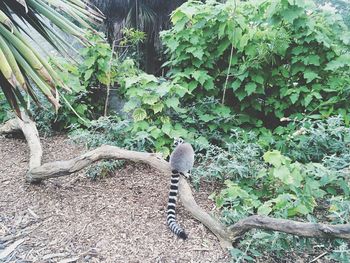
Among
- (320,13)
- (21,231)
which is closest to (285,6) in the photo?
(320,13)

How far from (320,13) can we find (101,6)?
5409 millimetres

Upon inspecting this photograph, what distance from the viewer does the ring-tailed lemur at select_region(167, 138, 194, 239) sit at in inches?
102

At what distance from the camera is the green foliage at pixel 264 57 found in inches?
153

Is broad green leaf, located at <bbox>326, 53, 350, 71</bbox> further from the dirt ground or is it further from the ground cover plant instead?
the dirt ground

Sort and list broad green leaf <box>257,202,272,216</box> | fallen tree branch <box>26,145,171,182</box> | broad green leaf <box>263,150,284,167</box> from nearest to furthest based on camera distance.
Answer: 1. broad green leaf <box>257,202,272,216</box>
2. broad green leaf <box>263,150,284,167</box>
3. fallen tree branch <box>26,145,171,182</box>

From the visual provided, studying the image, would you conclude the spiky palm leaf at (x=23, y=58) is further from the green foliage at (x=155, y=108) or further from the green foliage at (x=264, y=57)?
the green foliage at (x=264, y=57)

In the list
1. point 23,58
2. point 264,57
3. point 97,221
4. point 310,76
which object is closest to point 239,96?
point 264,57

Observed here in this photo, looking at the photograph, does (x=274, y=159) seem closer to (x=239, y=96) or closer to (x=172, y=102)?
(x=172, y=102)

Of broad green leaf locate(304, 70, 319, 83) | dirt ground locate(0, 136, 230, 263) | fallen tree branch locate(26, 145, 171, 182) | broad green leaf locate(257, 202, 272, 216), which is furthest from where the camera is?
broad green leaf locate(304, 70, 319, 83)

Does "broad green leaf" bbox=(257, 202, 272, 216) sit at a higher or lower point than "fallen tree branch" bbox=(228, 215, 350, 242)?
lower

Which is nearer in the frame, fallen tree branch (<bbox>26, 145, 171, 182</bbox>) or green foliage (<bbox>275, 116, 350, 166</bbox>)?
fallen tree branch (<bbox>26, 145, 171, 182</bbox>)

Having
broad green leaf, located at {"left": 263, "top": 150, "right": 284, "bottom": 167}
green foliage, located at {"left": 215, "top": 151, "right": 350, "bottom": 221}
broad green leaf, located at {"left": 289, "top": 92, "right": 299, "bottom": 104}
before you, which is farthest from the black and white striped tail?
broad green leaf, located at {"left": 289, "top": 92, "right": 299, "bottom": 104}

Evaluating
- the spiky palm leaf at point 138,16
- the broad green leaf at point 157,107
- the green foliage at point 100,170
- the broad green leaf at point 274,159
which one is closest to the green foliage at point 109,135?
the broad green leaf at point 157,107

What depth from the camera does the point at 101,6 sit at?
798cm
